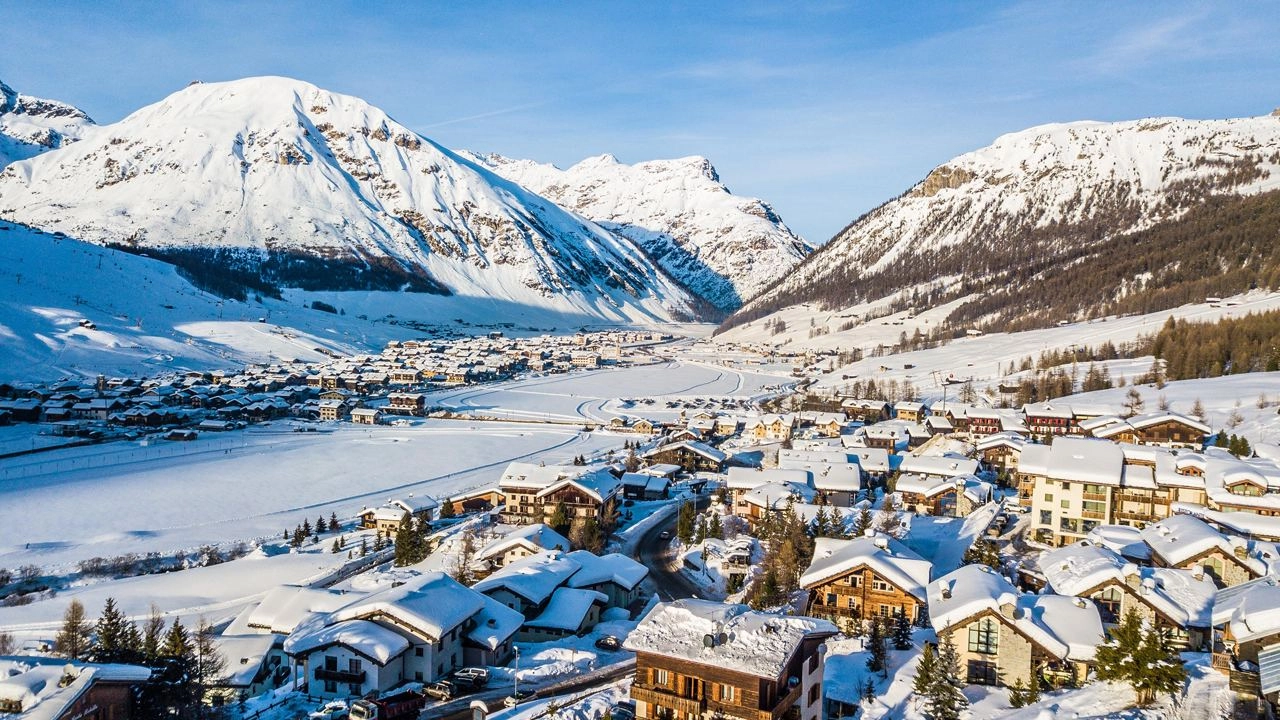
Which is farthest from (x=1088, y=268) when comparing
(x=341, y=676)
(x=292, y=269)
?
(x=292, y=269)

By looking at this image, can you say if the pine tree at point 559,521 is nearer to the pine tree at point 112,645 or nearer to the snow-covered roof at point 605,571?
the snow-covered roof at point 605,571

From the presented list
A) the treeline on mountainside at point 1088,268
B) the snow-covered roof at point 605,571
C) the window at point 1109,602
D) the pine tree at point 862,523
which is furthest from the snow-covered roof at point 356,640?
the treeline on mountainside at point 1088,268

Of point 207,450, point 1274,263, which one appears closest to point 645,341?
point 1274,263

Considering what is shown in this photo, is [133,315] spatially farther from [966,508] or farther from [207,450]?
[966,508]

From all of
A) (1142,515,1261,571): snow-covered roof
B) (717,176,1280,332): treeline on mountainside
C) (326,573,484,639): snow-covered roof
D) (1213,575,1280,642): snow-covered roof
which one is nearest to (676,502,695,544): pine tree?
(326,573,484,639): snow-covered roof

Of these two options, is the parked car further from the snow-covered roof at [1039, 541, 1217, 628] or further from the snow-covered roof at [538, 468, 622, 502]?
the snow-covered roof at [538, 468, 622, 502]
